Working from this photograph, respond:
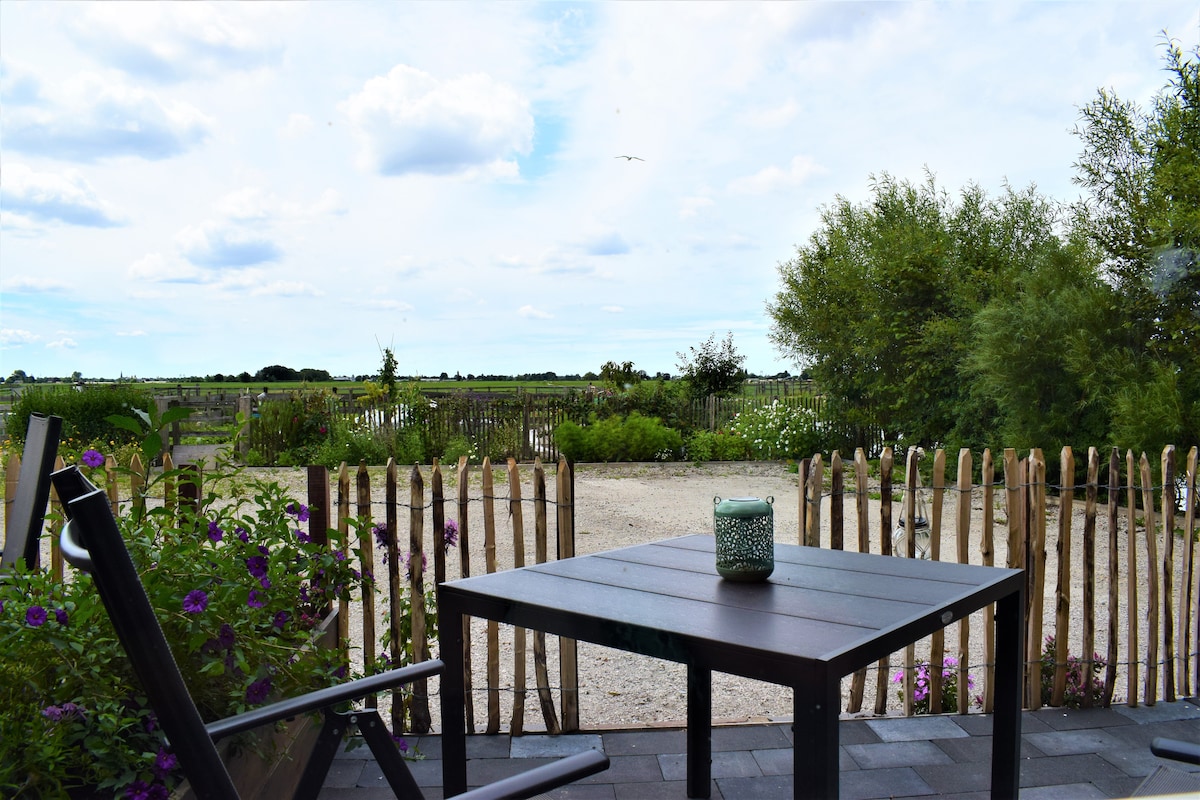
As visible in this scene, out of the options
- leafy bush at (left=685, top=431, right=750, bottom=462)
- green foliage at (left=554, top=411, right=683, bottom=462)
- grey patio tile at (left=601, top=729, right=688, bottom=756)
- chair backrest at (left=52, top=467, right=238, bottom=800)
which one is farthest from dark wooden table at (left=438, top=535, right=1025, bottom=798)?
leafy bush at (left=685, top=431, right=750, bottom=462)

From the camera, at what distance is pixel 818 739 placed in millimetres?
1558

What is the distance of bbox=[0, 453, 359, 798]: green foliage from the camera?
6.09 ft

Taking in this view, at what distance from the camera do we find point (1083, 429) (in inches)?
372

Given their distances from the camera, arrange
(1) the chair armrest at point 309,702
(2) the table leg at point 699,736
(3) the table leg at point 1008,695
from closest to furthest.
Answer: (1) the chair armrest at point 309,702 → (3) the table leg at point 1008,695 → (2) the table leg at point 699,736

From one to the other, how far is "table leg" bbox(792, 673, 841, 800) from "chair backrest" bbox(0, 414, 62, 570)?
2.11 metres

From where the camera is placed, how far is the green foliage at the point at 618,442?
527 inches

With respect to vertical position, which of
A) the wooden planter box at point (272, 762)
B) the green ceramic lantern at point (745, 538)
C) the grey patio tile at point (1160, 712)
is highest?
the green ceramic lantern at point (745, 538)

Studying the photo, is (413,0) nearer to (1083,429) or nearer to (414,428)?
(1083,429)

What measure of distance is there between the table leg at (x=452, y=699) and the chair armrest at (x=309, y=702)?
42 cm

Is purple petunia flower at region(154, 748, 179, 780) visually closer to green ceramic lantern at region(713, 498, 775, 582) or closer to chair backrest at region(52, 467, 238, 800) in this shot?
chair backrest at region(52, 467, 238, 800)

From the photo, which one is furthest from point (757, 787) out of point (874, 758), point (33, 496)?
point (33, 496)

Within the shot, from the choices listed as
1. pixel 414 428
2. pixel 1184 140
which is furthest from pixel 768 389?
pixel 1184 140

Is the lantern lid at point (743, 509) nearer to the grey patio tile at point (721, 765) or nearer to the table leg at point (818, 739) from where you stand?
the table leg at point (818, 739)

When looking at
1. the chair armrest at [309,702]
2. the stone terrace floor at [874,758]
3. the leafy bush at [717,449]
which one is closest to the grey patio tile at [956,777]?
the stone terrace floor at [874,758]
